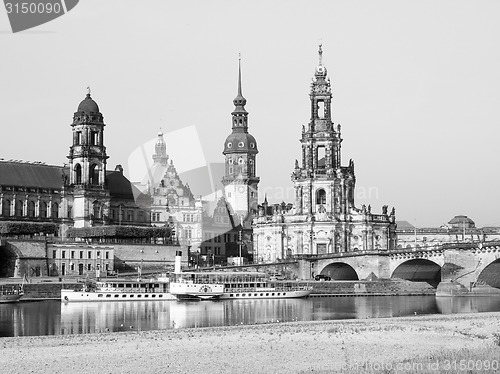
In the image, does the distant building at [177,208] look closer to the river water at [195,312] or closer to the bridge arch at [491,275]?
the bridge arch at [491,275]

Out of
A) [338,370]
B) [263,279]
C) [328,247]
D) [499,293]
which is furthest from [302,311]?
[328,247]

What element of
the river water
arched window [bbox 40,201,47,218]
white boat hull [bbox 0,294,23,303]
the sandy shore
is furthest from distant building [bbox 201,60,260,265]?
the sandy shore

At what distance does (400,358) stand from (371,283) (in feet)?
199

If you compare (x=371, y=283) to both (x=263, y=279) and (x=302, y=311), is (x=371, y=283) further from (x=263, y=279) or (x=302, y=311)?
(x=302, y=311)

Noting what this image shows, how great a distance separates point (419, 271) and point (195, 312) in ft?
144

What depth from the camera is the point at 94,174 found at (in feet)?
389

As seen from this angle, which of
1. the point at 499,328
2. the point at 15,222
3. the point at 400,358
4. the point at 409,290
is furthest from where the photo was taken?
the point at 15,222

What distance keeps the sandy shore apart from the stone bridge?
4139cm

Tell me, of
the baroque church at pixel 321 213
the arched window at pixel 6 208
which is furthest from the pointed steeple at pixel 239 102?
the arched window at pixel 6 208

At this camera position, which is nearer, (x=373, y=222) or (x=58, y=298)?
(x=58, y=298)

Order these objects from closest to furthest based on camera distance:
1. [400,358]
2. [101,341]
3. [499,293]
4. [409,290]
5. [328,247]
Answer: [400,358]
[101,341]
[499,293]
[409,290]
[328,247]

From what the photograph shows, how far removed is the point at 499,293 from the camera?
94.5 meters

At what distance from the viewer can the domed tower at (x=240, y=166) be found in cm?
14750

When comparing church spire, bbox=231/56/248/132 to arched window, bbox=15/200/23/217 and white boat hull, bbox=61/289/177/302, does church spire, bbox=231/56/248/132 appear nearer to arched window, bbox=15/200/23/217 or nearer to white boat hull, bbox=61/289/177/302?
arched window, bbox=15/200/23/217
